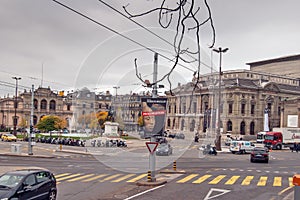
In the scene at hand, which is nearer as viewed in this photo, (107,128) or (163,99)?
(163,99)

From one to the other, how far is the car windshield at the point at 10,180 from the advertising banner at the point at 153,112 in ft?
22.7

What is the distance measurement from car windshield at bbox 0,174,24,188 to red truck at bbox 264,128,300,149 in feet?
206

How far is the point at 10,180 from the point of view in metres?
15.9

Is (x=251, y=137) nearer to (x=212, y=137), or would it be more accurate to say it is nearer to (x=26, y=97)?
(x=212, y=137)

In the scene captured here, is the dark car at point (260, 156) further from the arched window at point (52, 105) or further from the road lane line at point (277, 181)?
the arched window at point (52, 105)

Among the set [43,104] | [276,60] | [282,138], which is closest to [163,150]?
[282,138]

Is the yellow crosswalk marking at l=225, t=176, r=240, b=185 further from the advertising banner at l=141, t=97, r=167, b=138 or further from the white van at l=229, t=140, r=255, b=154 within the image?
the white van at l=229, t=140, r=255, b=154

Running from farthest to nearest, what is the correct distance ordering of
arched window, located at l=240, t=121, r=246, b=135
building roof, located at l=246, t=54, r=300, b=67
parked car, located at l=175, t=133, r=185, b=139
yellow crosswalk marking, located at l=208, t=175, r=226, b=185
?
1. building roof, located at l=246, t=54, r=300, b=67
2. arched window, located at l=240, t=121, r=246, b=135
3. parked car, located at l=175, t=133, r=185, b=139
4. yellow crosswalk marking, located at l=208, t=175, r=226, b=185

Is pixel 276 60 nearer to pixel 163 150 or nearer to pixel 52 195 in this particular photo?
pixel 163 150

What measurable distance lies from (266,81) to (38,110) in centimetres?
7699

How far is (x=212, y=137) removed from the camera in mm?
88438

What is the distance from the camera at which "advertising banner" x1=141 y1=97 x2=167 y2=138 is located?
65.0 feet

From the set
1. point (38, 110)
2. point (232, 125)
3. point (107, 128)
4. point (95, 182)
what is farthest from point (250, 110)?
point (95, 182)

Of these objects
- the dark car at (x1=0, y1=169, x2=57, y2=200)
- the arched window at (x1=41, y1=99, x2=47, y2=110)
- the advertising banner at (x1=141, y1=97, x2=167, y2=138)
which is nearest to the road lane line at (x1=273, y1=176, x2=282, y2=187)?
the advertising banner at (x1=141, y1=97, x2=167, y2=138)
